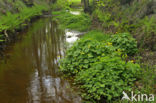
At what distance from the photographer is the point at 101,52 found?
20.2 feet

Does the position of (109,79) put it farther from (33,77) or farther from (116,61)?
(33,77)

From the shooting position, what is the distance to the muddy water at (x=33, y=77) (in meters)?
4.92

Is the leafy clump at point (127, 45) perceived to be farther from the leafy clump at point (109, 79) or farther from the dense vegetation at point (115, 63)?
the leafy clump at point (109, 79)

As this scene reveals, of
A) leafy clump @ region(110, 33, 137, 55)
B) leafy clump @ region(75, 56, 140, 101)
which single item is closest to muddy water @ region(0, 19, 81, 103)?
leafy clump @ region(75, 56, 140, 101)

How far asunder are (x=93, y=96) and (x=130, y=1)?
919 cm

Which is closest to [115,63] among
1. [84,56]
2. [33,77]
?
[84,56]

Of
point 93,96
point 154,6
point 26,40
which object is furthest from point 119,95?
point 26,40

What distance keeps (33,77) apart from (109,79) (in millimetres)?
3167

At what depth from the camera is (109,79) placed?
4.50m

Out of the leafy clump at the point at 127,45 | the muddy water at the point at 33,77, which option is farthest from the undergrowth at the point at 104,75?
the leafy clump at the point at 127,45

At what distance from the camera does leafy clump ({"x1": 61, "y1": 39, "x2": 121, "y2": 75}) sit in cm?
601

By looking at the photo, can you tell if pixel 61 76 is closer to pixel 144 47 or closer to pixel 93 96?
pixel 93 96

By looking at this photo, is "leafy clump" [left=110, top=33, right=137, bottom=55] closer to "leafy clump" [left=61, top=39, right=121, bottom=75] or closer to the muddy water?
"leafy clump" [left=61, top=39, right=121, bottom=75]

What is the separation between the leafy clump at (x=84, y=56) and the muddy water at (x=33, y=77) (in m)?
0.56
